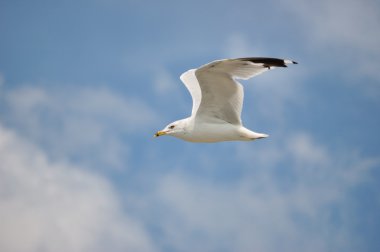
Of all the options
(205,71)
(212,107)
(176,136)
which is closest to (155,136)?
(176,136)

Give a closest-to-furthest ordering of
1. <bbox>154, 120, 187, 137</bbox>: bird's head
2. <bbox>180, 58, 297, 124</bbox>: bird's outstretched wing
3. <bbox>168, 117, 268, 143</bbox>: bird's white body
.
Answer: <bbox>180, 58, 297, 124</bbox>: bird's outstretched wing < <bbox>168, 117, 268, 143</bbox>: bird's white body < <bbox>154, 120, 187, 137</bbox>: bird's head

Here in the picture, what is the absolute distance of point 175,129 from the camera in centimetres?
→ 1299

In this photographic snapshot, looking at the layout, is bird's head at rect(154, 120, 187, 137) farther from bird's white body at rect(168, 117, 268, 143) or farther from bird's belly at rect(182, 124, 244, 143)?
bird's belly at rect(182, 124, 244, 143)

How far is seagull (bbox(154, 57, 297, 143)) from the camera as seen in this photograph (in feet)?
38.5

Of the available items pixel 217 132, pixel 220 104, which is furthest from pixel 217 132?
pixel 220 104

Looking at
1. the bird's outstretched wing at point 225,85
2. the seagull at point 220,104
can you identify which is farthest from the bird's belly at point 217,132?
the bird's outstretched wing at point 225,85

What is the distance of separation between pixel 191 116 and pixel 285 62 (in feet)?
7.15

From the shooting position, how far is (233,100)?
12430 millimetres

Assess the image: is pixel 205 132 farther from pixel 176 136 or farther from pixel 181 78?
pixel 181 78

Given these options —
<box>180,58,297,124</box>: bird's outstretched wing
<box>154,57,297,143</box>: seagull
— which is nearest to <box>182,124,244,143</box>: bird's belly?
<box>154,57,297,143</box>: seagull

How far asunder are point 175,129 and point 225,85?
1.53 meters

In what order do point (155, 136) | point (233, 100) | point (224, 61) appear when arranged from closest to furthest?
1. point (224, 61)
2. point (233, 100)
3. point (155, 136)

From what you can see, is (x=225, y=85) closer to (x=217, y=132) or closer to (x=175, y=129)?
(x=217, y=132)

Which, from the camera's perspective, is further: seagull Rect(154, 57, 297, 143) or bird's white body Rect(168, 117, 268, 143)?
bird's white body Rect(168, 117, 268, 143)
